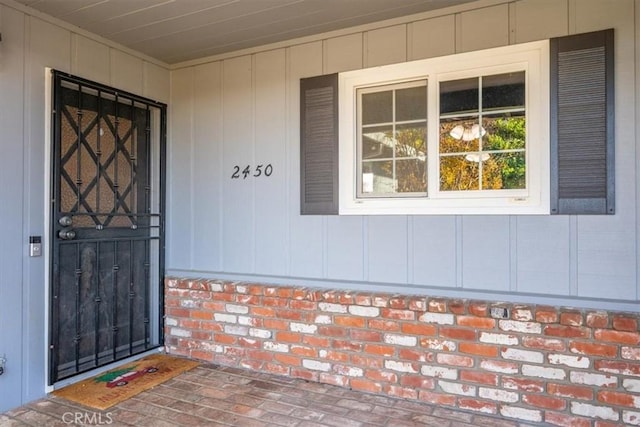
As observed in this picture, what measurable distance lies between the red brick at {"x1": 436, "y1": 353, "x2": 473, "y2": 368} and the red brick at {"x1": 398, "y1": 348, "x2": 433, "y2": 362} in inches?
2.5

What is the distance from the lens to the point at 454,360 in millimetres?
2592

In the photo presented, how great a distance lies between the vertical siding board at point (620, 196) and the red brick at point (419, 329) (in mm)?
947

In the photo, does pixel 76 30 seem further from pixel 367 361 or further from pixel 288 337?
pixel 367 361

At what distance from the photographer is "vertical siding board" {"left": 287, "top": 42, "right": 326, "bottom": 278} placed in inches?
121

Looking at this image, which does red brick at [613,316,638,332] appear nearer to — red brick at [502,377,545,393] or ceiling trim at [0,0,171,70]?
red brick at [502,377,545,393]

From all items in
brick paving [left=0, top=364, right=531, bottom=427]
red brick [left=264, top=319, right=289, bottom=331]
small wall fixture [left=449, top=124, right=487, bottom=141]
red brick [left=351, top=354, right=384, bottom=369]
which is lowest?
brick paving [left=0, top=364, right=531, bottom=427]

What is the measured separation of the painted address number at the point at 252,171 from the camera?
3254 millimetres

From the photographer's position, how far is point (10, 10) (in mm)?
2559

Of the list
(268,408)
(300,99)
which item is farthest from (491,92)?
(268,408)

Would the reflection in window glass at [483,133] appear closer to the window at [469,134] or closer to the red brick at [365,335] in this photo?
the window at [469,134]

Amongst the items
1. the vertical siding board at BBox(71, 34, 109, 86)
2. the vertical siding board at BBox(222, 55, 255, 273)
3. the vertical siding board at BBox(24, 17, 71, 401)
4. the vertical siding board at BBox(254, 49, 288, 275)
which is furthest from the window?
the vertical siding board at BBox(24, 17, 71, 401)

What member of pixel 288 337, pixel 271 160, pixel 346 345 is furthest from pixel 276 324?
pixel 271 160

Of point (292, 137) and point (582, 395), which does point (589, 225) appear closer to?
point (582, 395)

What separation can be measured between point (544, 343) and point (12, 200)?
11.3ft
